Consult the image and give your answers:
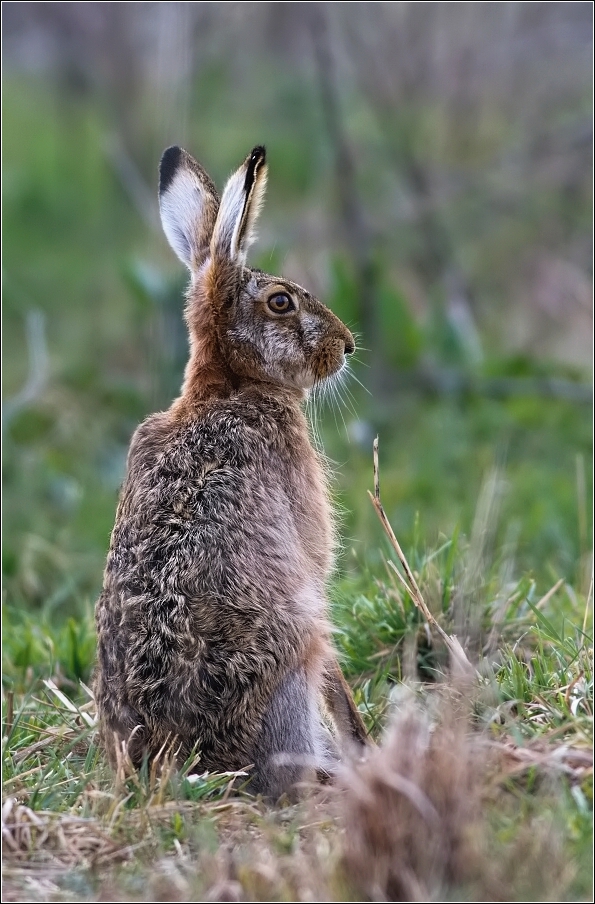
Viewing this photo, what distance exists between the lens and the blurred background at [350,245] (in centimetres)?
831

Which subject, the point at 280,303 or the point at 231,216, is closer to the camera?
the point at 231,216

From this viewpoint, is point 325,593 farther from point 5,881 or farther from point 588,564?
point 588,564

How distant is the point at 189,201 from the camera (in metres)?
5.38

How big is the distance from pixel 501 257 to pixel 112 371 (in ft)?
14.7

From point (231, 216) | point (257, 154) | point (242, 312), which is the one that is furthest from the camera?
point (242, 312)

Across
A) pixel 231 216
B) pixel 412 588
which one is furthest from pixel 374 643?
pixel 231 216

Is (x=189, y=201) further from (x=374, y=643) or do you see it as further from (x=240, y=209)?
(x=374, y=643)

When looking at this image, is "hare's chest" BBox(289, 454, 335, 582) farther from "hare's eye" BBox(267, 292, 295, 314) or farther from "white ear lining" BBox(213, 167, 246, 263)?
"white ear lining" BBox(213, 167, 246, 263)

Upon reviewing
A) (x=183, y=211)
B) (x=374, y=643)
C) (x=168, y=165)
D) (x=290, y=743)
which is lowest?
(x=290, y=743)

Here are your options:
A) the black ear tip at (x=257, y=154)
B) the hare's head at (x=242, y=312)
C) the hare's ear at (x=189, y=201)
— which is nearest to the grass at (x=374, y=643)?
the hare's head at (x=242, y=312)

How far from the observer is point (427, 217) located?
449 inches

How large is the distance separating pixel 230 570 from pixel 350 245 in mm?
7269

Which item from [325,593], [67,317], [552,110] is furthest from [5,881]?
[552,110]

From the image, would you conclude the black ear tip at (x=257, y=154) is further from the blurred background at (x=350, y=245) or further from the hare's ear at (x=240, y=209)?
the blurred background at (x=350, y=245)
